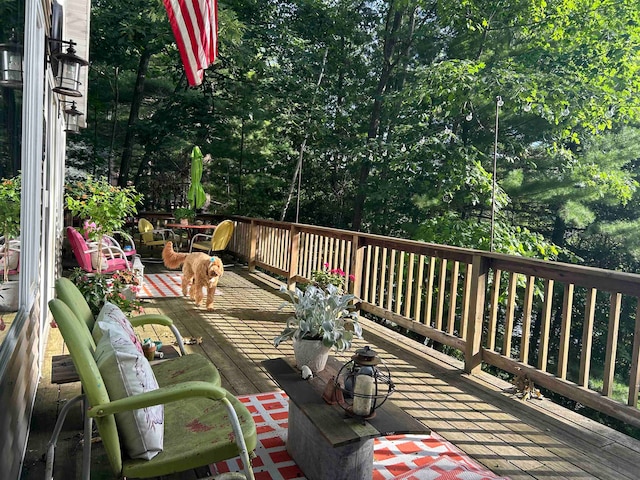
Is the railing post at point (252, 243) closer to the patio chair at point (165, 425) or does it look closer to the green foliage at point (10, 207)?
the green foliage at point (10, 207)

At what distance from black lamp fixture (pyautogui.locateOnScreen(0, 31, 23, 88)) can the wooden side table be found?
5.00 feet

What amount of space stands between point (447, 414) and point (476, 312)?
936mm

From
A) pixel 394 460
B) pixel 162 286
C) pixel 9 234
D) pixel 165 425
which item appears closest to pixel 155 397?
pixel 165 425

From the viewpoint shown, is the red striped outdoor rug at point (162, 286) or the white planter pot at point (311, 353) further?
the red striped outdoor rug at point (162, 286)

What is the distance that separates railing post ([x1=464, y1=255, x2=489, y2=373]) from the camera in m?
3.52

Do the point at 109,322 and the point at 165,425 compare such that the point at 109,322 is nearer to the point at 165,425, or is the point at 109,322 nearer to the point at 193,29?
the point at 165,425

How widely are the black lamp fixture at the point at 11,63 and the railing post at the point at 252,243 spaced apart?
21.4ft

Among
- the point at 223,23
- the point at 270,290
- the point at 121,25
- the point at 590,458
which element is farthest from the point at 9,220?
the point at 121,25

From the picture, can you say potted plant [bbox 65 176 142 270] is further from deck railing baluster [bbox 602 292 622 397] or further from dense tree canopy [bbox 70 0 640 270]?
deck railing baluster [bbox 602 292 622 397]

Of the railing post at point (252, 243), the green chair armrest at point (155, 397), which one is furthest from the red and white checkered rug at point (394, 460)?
the railing post at point (252, 243)

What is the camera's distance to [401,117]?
1138 cm

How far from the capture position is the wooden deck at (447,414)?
2.26 m

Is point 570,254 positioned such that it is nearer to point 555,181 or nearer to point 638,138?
point 555,181

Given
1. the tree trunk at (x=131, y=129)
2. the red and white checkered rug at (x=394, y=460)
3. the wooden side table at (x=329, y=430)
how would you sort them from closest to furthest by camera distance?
the wooden side table at (x=329, y=430)
the red and white checkered rug at (x=394, y=460)
the tree trunk at (x=131, y=129)
